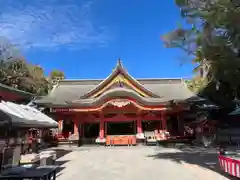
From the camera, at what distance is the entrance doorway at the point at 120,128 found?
23.5 m

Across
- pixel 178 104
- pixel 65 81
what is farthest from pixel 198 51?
pixel 65 81

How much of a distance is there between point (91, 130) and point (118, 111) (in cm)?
332

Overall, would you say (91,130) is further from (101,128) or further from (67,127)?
(67,127)

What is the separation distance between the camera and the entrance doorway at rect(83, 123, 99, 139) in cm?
2400

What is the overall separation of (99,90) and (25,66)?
9.91 meters

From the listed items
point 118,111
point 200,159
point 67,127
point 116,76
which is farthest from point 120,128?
point 200,159

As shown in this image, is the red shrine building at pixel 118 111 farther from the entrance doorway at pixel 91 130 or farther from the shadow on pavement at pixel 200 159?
the shadow on pavement at pixel 200 159

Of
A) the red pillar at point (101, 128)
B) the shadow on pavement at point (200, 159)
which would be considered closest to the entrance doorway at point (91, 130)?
the red pillar at point (101, 128)

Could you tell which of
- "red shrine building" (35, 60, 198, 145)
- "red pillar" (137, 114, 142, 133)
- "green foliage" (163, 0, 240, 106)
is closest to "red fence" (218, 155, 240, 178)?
"green foliage" (163, 0, 240, 106)

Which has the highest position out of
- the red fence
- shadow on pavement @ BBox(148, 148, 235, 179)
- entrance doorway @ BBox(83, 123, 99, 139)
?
entrance doorway @ BBox(83, 123, 99, 139)

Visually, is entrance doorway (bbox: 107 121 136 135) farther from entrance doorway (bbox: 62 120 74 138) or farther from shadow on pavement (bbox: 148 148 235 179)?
shadow on pavement (bbox: 148 148 235 179)

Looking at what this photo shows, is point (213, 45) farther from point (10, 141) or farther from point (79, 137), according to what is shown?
point (79, 137)

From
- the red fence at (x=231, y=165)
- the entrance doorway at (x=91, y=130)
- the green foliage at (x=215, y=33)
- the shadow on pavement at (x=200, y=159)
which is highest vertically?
the green foliage at (x=215, y=33)

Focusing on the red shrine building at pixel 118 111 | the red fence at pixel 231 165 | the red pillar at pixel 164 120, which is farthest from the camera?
the red pillar at pixel 164 120
